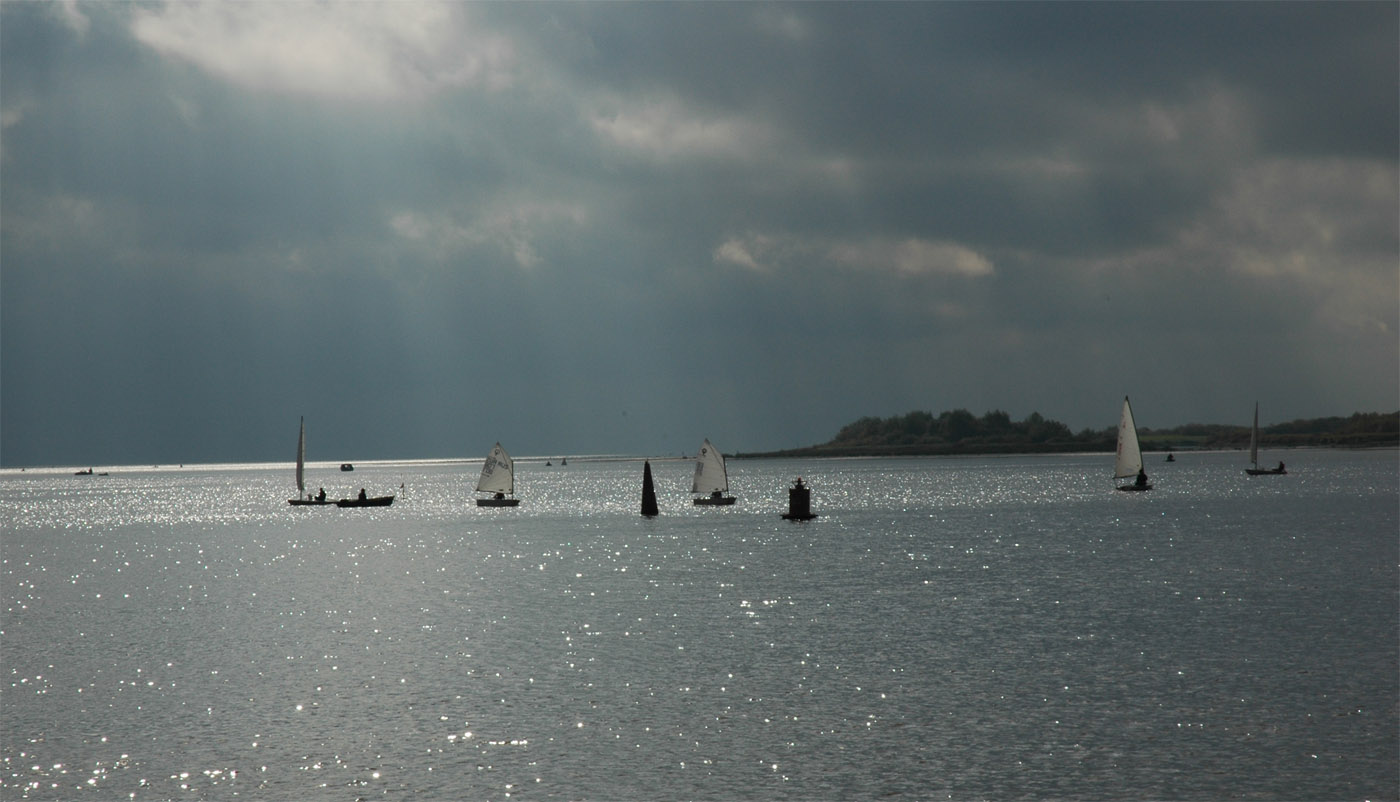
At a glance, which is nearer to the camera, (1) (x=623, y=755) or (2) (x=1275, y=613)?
(1) (x=623, y=755)

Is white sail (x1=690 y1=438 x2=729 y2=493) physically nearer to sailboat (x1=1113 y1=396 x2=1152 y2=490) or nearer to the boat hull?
the boat hull

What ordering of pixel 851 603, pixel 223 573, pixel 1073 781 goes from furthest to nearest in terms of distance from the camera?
1. pixel 223 573
2. pixel 851 603
3. pixel 1073 781

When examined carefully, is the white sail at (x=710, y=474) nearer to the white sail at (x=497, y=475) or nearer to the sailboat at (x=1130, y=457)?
the white sail at (x=497, y=475)

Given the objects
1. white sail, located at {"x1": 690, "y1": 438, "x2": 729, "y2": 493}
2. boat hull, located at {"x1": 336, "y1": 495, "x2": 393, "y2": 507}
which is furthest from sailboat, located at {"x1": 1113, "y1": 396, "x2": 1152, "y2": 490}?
boat hull, located at {"x1": 336, "y1": 495, "x2": 393, "y2": 507}

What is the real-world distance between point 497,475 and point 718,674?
101 metres

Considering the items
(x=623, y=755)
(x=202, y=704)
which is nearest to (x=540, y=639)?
(x=202, y=704)

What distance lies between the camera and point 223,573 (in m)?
62.4

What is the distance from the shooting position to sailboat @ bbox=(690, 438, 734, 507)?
112 meters

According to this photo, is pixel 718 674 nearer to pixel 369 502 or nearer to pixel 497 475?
pixel 497 475

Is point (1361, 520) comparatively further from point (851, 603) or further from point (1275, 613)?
point (851, 603)

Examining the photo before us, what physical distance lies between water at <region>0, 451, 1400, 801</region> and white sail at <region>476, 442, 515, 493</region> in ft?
180

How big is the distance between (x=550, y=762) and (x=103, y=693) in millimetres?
14038

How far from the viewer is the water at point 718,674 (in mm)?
20641

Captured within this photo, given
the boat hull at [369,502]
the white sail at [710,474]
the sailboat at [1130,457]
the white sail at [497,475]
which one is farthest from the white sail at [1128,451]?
the boat hull at [369,502]
